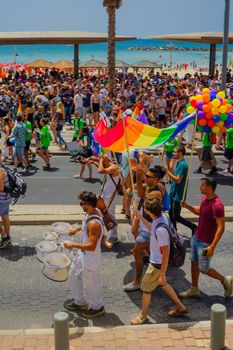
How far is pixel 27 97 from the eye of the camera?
72.7 feet

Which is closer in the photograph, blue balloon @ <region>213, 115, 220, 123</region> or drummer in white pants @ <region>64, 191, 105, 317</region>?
drummer in white pants @ <region>64, 191, 105, 317</region>

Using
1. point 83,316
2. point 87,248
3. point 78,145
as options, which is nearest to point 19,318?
point 83,316

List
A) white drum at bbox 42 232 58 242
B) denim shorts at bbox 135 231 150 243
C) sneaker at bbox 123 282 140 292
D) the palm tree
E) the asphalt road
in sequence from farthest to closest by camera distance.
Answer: the palm tree
the asphalt road
sneaker at bbox 123 282 140 292
denim shorts at bbox 135 231 150 243
white drum at bbox 42 232 58 242

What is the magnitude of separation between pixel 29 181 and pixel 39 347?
7.93 m

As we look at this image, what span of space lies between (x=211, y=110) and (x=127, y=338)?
16.9ft

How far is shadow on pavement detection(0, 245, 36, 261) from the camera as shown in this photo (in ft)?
27.4

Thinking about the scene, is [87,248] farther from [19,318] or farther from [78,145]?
[78,145]

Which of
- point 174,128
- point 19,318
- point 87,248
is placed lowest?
point 19,318

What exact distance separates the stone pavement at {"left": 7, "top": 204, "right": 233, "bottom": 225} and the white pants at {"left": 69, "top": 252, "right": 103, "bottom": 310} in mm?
3242

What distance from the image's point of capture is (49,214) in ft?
33.6

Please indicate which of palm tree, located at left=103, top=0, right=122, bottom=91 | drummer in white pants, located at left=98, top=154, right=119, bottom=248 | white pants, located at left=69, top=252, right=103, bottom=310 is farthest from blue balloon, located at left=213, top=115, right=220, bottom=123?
palm tree, located at left=103, top=0, right=122, bottom=91

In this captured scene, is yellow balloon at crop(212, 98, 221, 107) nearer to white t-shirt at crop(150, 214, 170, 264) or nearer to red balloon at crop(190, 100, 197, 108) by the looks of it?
red balloon at crop(190, 100, 197, 108)

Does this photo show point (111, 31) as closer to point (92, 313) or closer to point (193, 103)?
point (193, 103)

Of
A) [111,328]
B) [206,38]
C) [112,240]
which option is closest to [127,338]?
[111,328]
